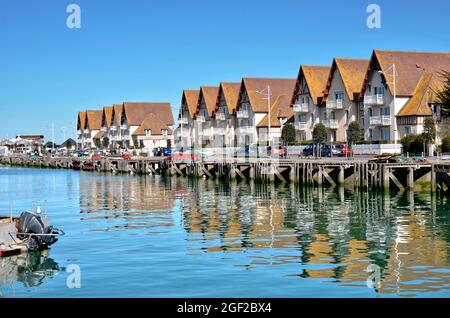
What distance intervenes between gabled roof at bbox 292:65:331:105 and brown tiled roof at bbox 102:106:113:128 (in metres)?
81.0

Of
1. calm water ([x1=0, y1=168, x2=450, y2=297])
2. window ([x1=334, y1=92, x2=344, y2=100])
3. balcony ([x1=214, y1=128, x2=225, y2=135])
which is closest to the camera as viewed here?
calm water ([x1=0, y1=168, x2=450, y2=297])

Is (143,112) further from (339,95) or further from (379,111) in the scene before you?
(379,111)

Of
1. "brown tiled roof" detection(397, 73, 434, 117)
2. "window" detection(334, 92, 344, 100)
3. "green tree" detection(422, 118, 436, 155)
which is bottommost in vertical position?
"green tree" detection(422, 118, 436, 155)

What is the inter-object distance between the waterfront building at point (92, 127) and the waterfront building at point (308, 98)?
9322 cm

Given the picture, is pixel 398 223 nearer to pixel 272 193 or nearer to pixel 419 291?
pixel 419 291

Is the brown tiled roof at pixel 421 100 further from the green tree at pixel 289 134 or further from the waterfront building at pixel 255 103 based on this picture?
the waterfront building at pixel 255 103

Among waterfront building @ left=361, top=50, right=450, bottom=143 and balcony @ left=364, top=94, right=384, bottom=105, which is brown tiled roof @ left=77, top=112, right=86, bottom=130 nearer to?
waterfront building @ left=361, top=50, right=450, bottom=143

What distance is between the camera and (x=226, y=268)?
2536 centimetres

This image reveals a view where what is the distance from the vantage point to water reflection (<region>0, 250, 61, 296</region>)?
24344 mm

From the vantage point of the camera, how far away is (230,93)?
389ft

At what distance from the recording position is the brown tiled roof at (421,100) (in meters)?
76.2

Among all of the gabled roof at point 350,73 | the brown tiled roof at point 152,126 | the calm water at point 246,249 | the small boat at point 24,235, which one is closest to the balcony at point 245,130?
the gabled roof at point 350,73

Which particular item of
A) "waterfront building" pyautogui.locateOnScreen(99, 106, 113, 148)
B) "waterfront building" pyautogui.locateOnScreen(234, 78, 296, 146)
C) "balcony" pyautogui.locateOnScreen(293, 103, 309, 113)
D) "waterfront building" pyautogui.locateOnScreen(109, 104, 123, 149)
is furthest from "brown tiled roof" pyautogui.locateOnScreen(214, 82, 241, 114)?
"waterfront building" pyautogui.locateOnScreen(99, 106, 113, 148)

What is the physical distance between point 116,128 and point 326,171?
10762cm
